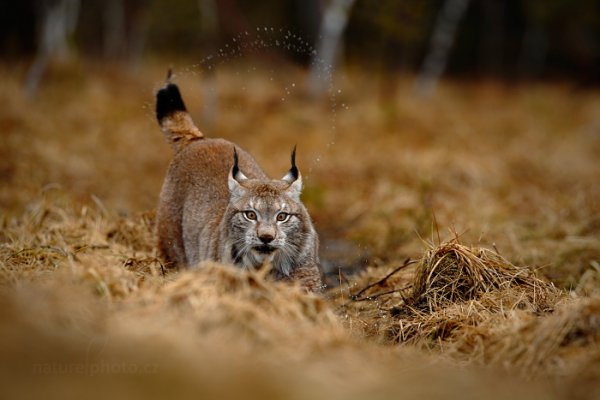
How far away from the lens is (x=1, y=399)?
2525mm

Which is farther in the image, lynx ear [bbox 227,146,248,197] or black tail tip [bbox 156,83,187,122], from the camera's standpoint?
black tail tip [bbox 156,83,187,122]

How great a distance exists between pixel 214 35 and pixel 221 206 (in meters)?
10.1

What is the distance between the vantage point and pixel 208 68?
46.8ft

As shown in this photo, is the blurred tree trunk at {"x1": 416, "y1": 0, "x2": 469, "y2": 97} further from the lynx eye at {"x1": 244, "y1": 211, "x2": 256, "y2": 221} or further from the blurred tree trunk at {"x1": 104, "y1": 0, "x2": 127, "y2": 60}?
the lynx eye at {"x1": 244, "y1": 211, "x2": 256, "y2": 221}

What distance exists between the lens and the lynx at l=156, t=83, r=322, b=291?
448cm

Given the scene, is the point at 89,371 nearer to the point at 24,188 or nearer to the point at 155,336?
the point at 155,336

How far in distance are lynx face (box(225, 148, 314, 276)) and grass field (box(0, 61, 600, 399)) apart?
1.60 ft

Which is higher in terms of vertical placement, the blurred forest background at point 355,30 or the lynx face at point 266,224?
the blurred forest background at point 355,30

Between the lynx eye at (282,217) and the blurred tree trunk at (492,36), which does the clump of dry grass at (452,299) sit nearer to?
the lynx eye at (282,217)

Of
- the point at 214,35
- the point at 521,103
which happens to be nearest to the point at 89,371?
the point at 214,35

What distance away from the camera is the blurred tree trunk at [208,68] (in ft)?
44.9

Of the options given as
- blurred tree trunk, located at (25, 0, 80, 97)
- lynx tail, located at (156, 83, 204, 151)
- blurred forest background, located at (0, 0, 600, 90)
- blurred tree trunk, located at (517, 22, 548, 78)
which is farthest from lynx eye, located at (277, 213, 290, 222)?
blurred tree trunk, located at (517, 22, 548, 78)

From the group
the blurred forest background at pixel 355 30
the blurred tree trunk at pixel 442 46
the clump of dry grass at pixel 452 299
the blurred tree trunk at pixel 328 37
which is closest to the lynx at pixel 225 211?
the clump of dry grass at pixel 452 299

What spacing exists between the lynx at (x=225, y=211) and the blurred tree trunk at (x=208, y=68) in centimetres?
772
